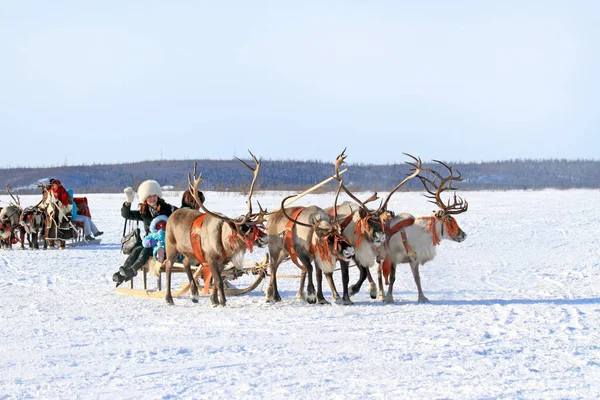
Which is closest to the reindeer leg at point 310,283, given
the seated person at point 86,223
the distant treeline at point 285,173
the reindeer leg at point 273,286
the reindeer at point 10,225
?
the reindeer leg at point 273,286

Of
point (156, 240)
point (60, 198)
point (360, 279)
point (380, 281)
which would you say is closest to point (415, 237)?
point (380, 281)

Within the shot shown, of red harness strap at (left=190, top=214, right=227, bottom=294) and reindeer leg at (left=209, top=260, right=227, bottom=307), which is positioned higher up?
red harness strap at (left=190, top=214, right=227, bottom=294)

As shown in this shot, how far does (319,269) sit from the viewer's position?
11.3 m

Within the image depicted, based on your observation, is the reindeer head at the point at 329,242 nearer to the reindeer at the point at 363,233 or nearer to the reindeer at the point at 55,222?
the reindeer at the point at 363,233

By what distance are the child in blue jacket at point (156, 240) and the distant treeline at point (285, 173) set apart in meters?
104

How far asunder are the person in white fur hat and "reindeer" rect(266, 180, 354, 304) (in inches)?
83.3

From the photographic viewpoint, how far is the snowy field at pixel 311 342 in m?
6.50

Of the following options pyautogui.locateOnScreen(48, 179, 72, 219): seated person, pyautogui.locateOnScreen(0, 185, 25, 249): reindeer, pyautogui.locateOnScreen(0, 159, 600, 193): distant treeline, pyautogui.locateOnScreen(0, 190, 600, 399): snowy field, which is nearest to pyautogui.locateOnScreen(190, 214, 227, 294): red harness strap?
pyautogui.locateOnScreen(0, 190, 600, 399): snowy field

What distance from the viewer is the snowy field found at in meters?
6.50

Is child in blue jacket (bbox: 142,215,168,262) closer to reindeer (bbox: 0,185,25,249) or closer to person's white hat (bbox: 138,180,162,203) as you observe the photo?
person's white hat (bbox: 138,180,162,203)

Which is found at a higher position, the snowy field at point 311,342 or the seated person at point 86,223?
the seated person at point 86,223

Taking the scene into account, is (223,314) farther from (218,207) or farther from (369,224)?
(218,207)

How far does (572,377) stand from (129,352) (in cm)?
404

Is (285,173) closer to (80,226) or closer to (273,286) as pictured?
(80,226)
